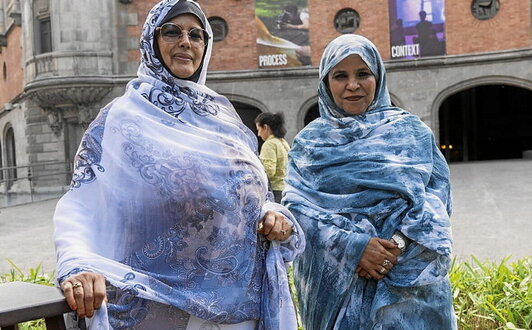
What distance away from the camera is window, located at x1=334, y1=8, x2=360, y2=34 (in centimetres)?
1984

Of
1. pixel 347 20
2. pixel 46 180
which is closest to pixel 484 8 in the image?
pixel 347 20

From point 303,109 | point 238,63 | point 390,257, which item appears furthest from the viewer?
point 238,63

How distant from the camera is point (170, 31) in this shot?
2.34 meters

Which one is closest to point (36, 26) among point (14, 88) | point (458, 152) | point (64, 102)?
point (64, 102)

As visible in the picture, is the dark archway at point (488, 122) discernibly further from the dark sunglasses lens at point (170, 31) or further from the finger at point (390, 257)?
the dark sunglasses lens at point (170, 31)

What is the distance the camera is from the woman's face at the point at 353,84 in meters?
2.75

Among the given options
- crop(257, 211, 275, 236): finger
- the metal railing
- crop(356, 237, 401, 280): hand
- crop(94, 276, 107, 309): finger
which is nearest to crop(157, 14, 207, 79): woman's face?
crop(257, 211, 275, 236): finger

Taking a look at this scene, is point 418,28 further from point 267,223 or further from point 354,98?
point 267,223

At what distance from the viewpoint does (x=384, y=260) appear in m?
2.59

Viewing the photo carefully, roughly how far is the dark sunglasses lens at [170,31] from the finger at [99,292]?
1.00 metres

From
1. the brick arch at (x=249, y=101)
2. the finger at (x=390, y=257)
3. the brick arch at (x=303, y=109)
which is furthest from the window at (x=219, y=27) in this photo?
the finger at (x=390, y=257)

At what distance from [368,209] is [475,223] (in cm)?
673

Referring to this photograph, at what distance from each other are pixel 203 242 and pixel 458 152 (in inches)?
1085

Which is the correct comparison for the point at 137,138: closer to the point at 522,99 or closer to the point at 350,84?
the point at 350,84
